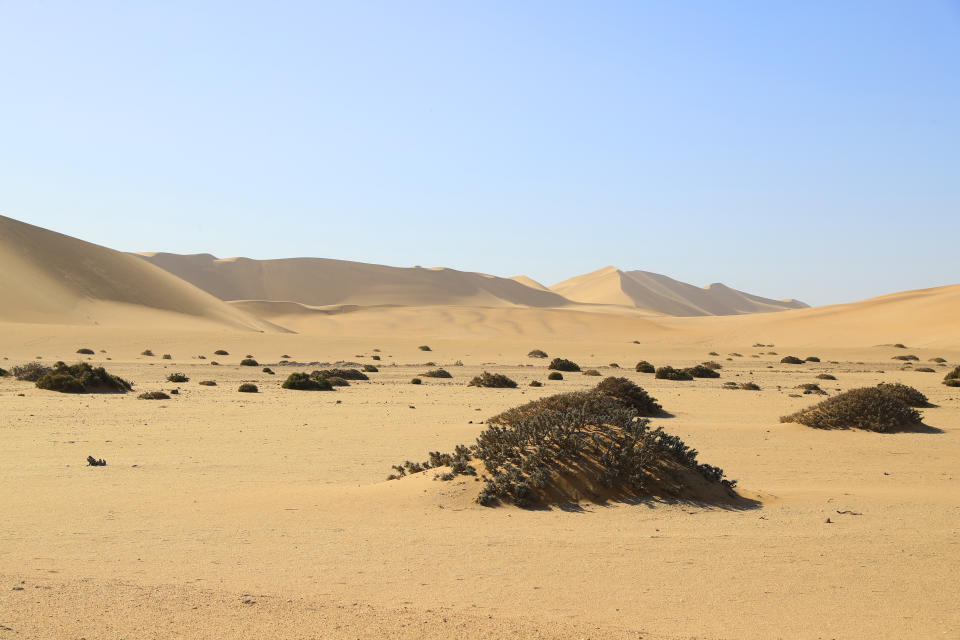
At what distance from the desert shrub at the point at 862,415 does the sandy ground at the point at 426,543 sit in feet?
1.63

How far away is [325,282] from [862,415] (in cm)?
14228

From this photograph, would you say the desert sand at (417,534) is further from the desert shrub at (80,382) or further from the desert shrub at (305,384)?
the desert shrub at (305,384)

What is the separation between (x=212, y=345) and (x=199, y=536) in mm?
42431

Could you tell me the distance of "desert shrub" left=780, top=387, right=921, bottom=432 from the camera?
1630 centimetres

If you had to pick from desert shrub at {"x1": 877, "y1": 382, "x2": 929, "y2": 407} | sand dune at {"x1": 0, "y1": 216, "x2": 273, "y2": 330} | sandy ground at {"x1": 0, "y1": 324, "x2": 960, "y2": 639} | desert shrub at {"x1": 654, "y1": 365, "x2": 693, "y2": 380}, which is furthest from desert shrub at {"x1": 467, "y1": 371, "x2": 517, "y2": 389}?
sand dune at {"x1": 0, "y1": 216, "x2": 273, "y2": 330}

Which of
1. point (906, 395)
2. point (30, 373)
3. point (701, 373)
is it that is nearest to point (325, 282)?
point (701, 373)

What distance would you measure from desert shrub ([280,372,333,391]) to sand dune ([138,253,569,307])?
120236mm

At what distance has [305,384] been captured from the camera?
25.5m

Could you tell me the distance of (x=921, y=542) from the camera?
24.8 feet

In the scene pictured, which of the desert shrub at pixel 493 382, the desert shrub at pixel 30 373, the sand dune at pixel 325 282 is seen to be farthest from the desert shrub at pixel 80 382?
the sand dune at pixel 325 282

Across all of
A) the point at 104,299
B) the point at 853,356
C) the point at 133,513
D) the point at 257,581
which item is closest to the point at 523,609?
the point at 257,581

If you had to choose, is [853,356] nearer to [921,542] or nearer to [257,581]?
[921,542]

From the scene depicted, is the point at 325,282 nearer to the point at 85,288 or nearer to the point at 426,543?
the point at 85,288

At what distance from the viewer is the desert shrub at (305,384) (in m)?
25.4
